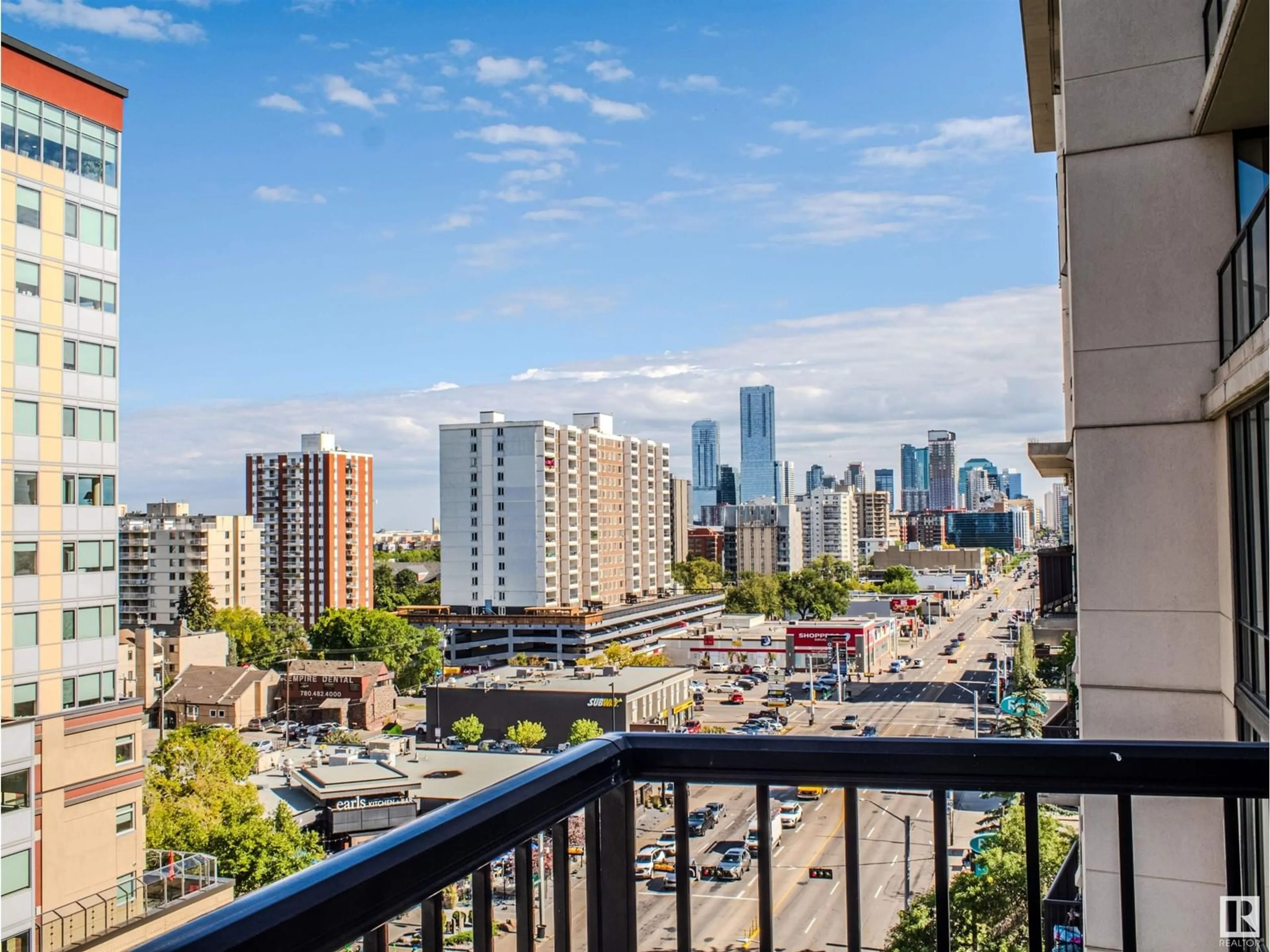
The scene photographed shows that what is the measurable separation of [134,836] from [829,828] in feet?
31.0

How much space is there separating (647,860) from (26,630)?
25.2 ft

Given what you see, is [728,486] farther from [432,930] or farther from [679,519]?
[432,930]

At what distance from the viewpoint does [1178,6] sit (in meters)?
3.21

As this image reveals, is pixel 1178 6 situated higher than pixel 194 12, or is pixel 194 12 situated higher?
pixel 194 12

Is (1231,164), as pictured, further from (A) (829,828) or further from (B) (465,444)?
(B) (465,444)

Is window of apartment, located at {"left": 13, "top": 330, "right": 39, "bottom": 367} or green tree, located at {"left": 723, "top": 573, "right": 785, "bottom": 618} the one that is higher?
window of apartment, located at {"left": 13, "top": 330, "right": 39, "bottom": 367}

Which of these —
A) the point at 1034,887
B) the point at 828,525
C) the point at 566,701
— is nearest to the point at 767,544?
the point at 828,525

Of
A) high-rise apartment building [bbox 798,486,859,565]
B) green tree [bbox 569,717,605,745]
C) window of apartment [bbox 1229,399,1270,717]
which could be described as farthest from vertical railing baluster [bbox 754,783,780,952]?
high-rise apartment building [bbox 798,486,859,565]

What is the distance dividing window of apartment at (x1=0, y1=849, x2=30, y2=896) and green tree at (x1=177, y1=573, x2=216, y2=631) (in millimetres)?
27426

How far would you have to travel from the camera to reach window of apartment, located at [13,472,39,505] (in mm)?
7355

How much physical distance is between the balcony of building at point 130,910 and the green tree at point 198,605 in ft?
83.9

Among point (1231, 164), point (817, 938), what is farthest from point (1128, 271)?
point (817, 938)

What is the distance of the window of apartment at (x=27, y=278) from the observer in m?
7.43

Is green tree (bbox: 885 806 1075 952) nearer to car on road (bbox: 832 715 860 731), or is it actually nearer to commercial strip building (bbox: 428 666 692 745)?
car on road (bbox: 832 715 860 731)
